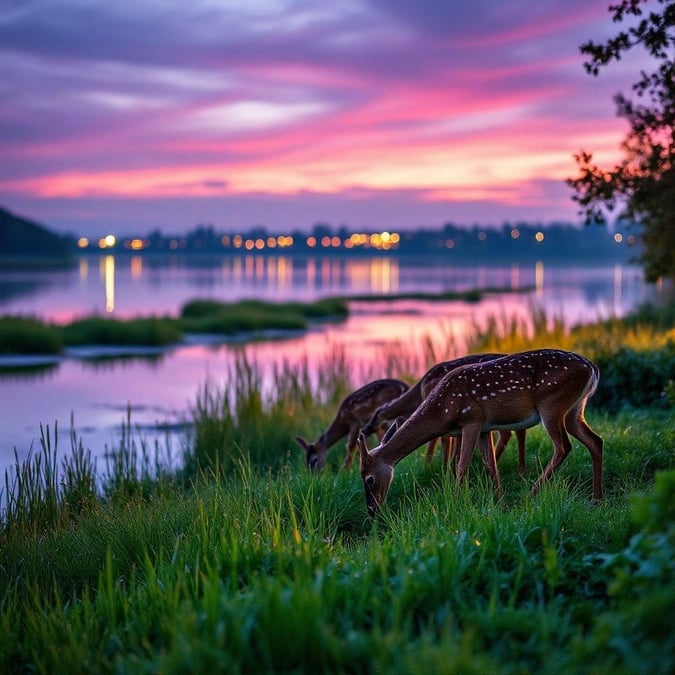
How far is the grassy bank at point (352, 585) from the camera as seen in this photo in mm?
4504

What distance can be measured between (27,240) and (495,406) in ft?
521

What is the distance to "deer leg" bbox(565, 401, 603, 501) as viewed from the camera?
8180 mm

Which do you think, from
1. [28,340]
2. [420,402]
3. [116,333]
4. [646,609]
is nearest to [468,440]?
[420,402]

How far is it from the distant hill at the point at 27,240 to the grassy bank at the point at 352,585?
150m

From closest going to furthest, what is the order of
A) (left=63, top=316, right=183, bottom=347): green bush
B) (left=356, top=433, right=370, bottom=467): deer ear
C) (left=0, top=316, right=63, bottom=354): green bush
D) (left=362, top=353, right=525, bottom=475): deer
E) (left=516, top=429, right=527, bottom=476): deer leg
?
(left=356, top=433, right=370, bottom=467): deer ear
(left=516, top=429, right=527, bottom=476): deer leg
(left=362, top=353, right=525, bottom=475): deer
(left=0, top=316, right=63, bottom=354): green bush
(left=63, top=316, right=183, bottom=347): green bush

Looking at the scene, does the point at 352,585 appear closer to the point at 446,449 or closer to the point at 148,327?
the point at 446,449

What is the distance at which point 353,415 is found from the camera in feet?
37.0

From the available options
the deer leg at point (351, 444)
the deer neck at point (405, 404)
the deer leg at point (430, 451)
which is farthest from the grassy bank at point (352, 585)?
the deer leg at point (351, 444)

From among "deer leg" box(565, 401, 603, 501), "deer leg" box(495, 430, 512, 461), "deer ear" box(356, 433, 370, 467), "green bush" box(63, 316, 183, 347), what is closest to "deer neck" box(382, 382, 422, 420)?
"deer leg" box(495, 430, 512, 461)

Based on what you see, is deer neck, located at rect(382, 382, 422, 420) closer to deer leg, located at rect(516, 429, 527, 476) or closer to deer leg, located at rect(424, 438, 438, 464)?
deer leg, located at rect(424, 438, 438, 464)

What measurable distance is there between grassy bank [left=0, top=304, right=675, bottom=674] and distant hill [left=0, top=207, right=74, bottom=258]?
15042 centimetres

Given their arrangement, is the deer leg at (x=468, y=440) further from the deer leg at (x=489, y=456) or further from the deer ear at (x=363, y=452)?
the deer ear at (x=363, y=452)

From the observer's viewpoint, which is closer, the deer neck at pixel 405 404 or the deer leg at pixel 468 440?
the deer leg at pixel 468 440

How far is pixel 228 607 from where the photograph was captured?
4914 mm
